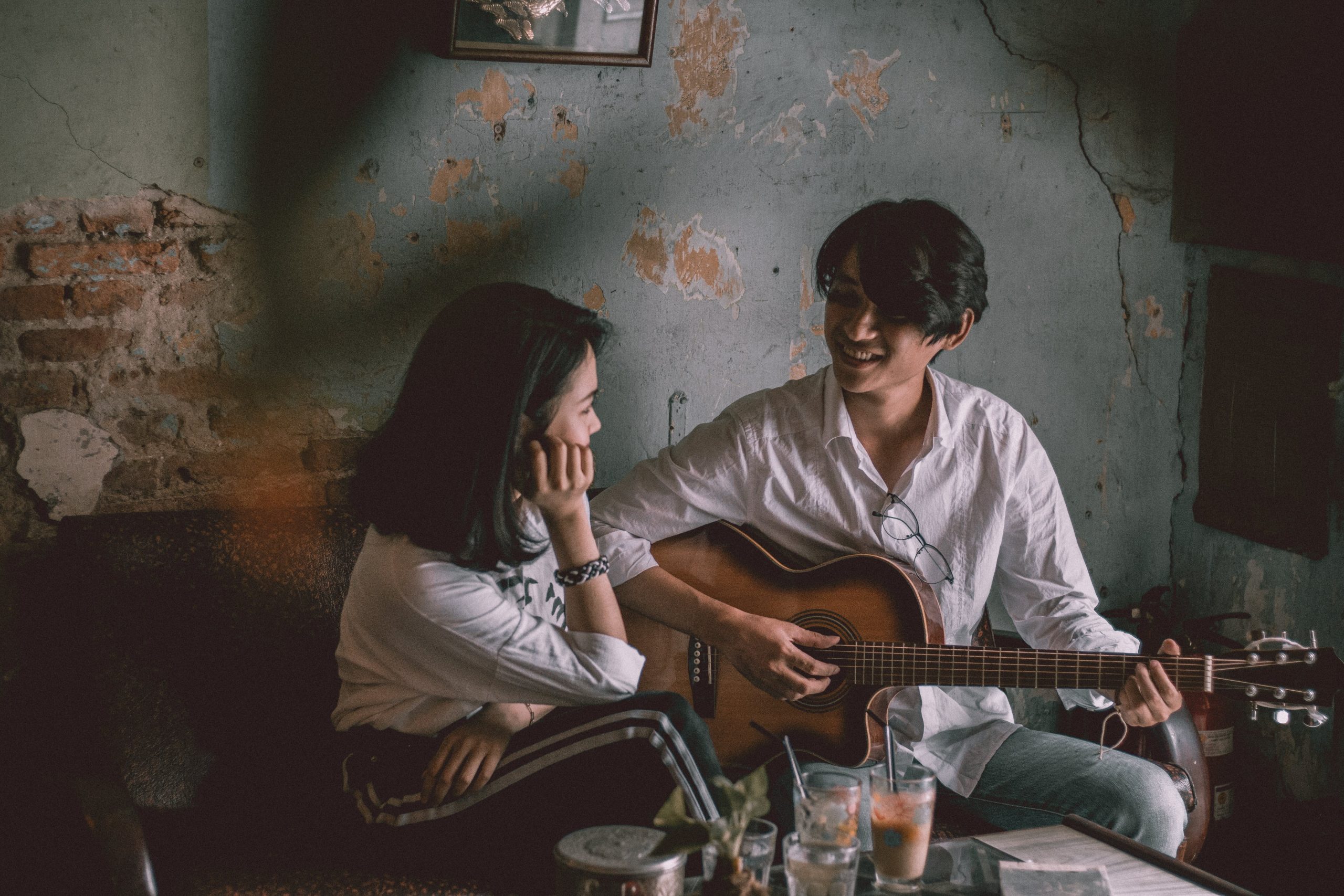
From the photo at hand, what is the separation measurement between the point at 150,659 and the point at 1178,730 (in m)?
1.95

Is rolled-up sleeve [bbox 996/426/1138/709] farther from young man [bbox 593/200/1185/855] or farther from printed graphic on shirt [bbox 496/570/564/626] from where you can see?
printed graphic on shirt [bbox 496/570/564/626]

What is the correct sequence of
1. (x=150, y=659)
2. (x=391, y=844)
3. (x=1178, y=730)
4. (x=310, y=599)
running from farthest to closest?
(x=1178, y=730) → (x=310, y=599) → (x=150, y=659) → (x=391, y=844)

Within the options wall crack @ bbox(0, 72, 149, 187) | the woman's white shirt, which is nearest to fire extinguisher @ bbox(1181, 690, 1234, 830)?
the woman's white shirt

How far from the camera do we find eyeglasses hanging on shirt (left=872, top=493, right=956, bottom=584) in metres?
2.16

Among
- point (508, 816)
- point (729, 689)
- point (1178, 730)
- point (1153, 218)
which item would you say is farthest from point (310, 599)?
point (1153, 218)

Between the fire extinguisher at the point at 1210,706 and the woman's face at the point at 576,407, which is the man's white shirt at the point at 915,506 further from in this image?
the fire extinguisher at the point at 1210,706

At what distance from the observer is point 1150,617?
277cm

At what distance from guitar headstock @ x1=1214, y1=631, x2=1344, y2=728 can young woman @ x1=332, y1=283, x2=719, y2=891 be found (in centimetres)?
88

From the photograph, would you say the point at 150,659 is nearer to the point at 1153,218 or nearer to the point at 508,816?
the point at 508,816

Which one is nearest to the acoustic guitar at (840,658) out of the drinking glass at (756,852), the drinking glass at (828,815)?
the drinking glass at (828,815)

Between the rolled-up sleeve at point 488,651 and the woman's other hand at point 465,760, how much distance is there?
0.05m

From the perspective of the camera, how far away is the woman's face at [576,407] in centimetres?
177

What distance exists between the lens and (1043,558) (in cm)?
216

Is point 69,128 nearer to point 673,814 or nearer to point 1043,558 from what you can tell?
point 673,814
